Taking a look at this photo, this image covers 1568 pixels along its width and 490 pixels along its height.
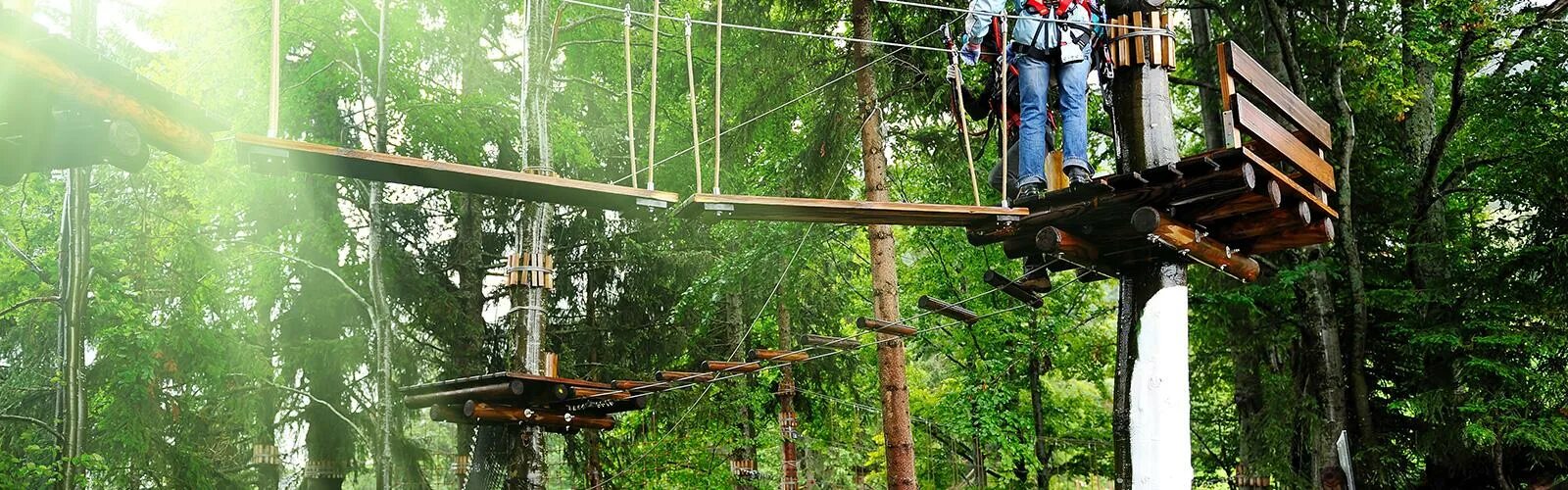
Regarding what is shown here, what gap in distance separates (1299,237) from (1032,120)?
1.36 metres

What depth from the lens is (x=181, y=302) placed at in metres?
13.0

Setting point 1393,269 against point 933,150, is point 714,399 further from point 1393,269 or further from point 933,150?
point 1393,269

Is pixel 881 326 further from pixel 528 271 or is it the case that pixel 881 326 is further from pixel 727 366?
pixel 528 271

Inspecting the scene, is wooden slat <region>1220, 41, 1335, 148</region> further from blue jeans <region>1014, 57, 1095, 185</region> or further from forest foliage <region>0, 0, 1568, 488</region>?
forest foliage <region>0, 0, 1568, 488</region>

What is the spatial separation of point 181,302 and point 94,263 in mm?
977

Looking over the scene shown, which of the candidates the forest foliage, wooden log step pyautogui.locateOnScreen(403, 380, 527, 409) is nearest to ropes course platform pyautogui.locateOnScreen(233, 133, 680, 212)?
wooden log step pyautogui.locateOnScreen(403, 380, 527, 409)

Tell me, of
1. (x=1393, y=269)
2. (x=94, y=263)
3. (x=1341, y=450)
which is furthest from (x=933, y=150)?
(x=94, y=263)

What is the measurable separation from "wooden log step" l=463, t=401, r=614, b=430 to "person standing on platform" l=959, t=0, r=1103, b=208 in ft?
14.9

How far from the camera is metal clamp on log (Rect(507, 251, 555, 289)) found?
10.1 metres

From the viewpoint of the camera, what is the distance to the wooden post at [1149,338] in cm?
552

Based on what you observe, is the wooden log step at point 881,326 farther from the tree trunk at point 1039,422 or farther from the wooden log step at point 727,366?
the tree trunk at point 1039,422

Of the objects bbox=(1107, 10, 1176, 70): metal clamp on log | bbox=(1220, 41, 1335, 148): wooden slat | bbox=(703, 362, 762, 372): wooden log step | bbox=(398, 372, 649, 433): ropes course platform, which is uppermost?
bbox=(1107, 10, 1176, 70): metal clamp on log

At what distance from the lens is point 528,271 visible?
10133 millimetres

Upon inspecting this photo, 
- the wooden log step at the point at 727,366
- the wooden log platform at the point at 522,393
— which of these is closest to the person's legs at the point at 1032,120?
the wooden log step at the point at 727,366
